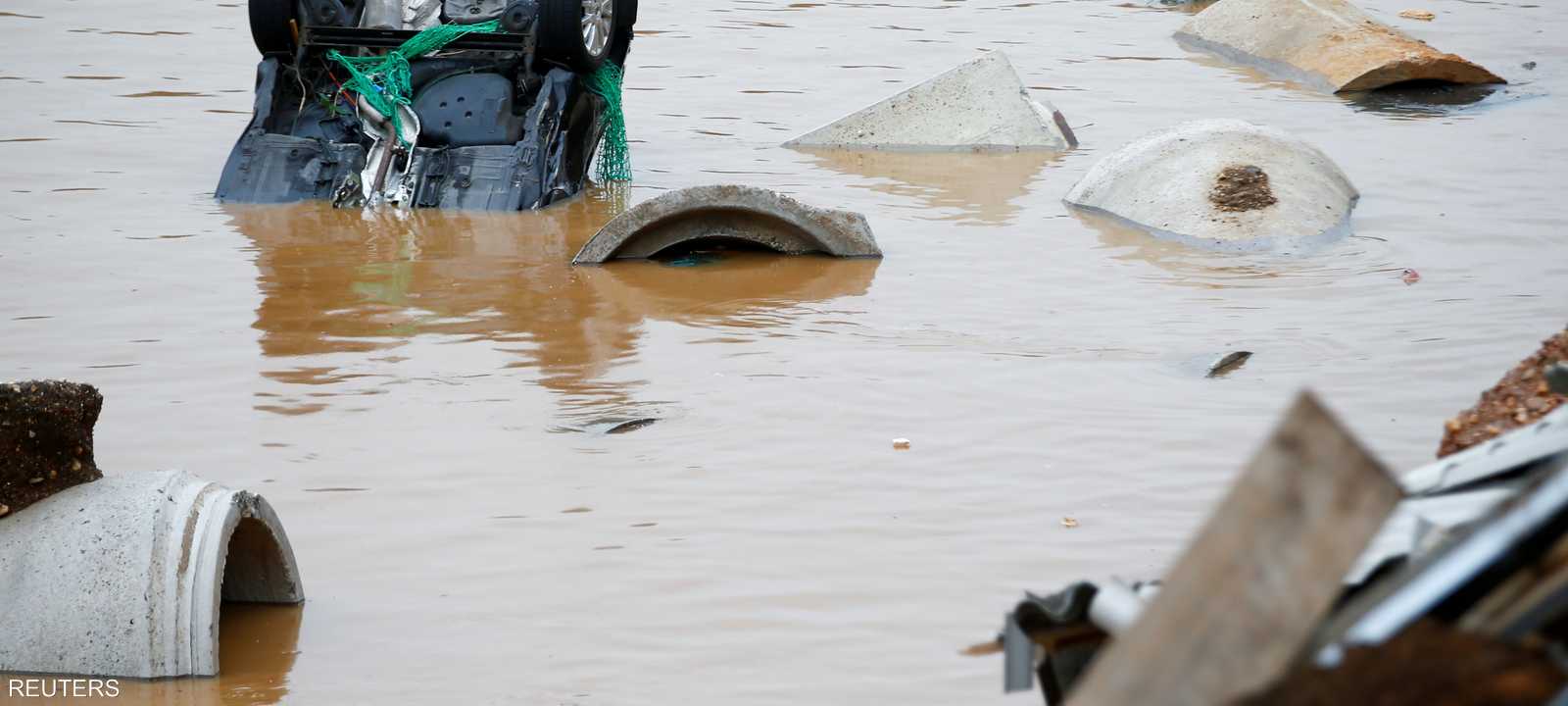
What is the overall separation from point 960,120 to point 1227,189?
11.6 ft

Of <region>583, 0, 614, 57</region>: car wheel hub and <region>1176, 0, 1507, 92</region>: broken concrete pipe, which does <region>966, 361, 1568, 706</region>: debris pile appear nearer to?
<region>583, 0, 614, 57</region>: car wheel hub

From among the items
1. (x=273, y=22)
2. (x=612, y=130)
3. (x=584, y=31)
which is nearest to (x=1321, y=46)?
(x=612, y=130)

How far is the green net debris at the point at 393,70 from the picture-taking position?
32.5 feet

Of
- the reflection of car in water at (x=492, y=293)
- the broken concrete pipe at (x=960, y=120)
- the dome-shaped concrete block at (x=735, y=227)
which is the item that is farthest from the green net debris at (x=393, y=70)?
the broken concrete pipe at (x=960, y=120)

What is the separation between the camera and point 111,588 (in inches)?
155

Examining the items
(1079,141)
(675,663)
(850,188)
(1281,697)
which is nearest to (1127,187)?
(850,188)

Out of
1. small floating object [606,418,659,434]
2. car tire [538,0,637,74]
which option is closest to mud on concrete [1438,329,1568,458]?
small floating object [606,418,659,434]

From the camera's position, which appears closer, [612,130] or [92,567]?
[92,567]

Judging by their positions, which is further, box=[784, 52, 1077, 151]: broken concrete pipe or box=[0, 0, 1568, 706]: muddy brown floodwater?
box=[784, 52, 1077, 151]: broken concrete pipe

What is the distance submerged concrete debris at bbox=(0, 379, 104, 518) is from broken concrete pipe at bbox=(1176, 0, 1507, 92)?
41.3 feet

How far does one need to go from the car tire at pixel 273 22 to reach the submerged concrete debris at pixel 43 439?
248 inches

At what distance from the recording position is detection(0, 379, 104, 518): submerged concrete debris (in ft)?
12.7

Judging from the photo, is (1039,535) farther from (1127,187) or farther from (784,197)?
(1127,187)

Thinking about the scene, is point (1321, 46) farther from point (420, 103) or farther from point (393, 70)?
point (393, 70)
